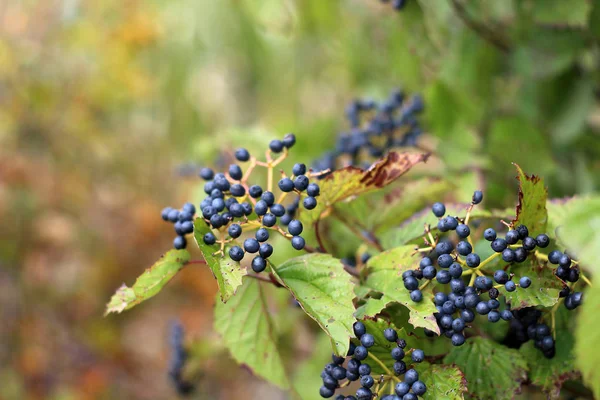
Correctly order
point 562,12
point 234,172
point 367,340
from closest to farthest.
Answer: point 367,340 → point 234,172 → point 562,12

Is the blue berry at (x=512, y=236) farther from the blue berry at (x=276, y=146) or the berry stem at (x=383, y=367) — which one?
the blue berry at (x=276, y=146)

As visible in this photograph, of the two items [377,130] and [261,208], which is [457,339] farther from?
[377,130]

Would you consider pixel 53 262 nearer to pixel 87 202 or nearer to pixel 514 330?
pixel 87 202

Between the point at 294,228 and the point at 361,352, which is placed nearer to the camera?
the point at 361,352

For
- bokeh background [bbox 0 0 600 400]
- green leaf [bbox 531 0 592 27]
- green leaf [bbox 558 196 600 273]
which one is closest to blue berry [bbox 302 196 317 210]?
green leaf [bbox 558 196 600 273]

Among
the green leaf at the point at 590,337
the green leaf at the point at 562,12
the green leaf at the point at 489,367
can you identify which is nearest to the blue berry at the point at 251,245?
the green leaf at the point at 489,367

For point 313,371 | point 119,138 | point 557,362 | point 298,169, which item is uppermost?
point 119,138

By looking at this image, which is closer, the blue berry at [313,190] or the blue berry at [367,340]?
the blue berry at [367,340]

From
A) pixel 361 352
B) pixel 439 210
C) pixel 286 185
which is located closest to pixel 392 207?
pixel 439 210
